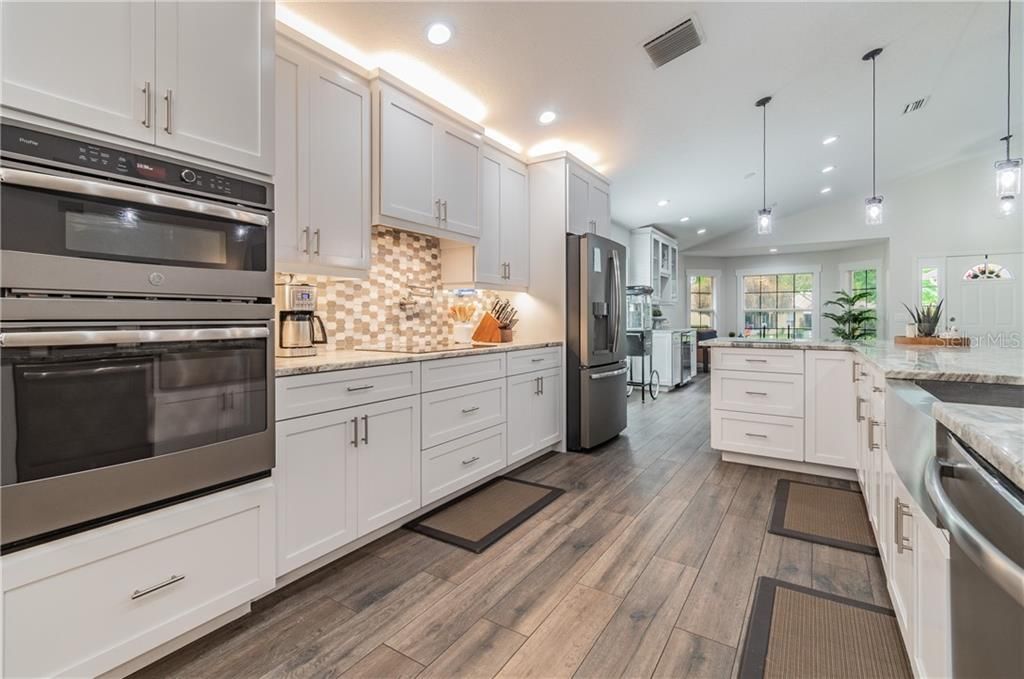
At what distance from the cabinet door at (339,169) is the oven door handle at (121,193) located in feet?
2.02

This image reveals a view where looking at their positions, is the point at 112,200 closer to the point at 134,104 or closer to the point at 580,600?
the point at 134,104

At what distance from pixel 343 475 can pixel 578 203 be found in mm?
2915

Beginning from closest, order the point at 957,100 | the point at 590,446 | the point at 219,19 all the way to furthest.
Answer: the point at 219,19 < the point at 590,446 < the point at 957,100

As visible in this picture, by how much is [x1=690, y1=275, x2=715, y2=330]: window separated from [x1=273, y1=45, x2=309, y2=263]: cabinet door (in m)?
8.60

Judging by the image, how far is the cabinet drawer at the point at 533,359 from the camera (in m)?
3.20

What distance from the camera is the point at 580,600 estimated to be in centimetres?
180

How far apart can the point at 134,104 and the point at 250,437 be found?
108 centimetres

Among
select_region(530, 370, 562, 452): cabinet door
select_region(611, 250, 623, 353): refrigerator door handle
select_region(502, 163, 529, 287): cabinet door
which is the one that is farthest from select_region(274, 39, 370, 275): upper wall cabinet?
select_region(611, 250, 623, 353): refrigerator door handle

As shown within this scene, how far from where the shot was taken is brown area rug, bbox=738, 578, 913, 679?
1.43m

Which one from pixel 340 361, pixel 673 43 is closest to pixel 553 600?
pixel 340 361

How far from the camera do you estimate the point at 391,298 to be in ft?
9.82

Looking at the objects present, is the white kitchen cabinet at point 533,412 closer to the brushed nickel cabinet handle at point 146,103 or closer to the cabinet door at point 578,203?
the cabinet door at point 578,203

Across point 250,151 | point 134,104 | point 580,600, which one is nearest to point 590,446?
point 580,600

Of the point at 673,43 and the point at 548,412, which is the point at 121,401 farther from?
the point at 673,43
